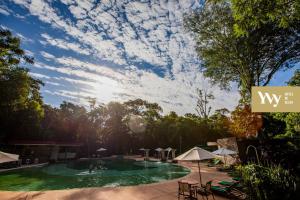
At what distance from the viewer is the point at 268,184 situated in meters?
4.38

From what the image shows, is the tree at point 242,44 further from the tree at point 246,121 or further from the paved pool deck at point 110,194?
the paved pool deck at point 110,194

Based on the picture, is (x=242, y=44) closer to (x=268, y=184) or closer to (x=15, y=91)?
(x=268, y=184)

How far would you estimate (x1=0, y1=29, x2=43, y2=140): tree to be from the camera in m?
15.8

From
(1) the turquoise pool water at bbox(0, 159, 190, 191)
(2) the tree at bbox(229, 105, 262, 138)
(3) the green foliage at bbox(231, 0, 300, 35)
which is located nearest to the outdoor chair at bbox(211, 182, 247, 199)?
(3) the green foliage at bbox(231, 0, 300, 35)

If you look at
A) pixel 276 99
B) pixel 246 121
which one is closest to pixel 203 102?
pixel 246 121

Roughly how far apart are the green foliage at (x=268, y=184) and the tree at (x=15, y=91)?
17298 mm

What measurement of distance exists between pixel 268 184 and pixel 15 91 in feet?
76.4

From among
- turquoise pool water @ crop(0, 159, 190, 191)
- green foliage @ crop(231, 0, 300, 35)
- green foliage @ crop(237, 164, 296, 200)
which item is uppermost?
green foliage @ crop(231, 0, 300, 35)

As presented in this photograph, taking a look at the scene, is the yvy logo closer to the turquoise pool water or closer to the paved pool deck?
the paved pool deck

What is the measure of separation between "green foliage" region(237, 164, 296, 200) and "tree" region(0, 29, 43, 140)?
56.8 ft

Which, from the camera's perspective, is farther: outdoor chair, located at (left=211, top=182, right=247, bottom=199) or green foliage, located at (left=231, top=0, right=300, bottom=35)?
outdoor chair, located at (left=211, top=182, right=247, bottom=199)

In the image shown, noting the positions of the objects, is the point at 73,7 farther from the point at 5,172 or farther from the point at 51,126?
the point at 51,126

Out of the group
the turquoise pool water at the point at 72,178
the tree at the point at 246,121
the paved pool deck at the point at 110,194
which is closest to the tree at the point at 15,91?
the turquoise pool water at the point at 72,178

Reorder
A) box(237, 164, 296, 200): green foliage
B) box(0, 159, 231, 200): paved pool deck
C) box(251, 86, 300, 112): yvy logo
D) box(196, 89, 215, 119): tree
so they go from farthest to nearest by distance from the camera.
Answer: box(196, 89, 215, 119): tree
box(0, 159, 231, 200): paved pool deck
box(251, 86, 300, 112): yvy logo
box(237, 164, 296, 200): green foliage
